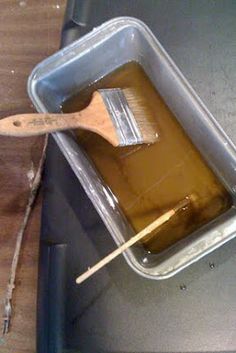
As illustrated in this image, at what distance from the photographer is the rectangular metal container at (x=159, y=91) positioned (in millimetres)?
554

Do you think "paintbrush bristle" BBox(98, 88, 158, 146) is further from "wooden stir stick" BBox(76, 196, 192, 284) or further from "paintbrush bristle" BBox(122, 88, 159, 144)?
"wooden stir stick" BBox(76, 196, 192, 284)

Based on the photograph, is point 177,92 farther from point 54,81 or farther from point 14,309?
point 14,309

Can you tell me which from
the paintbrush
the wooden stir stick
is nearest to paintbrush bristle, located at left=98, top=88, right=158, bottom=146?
the paintbrush

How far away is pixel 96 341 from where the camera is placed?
2.06 ft

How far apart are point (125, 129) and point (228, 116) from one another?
169 mm

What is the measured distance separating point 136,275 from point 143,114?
242 millimetres

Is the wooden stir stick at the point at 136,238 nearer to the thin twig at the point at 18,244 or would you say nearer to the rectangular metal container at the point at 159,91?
the rectangular metal container at the point at 159,91

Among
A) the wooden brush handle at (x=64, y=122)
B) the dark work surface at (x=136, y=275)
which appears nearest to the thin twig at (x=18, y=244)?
the dark work surface at (x=136, y=275)

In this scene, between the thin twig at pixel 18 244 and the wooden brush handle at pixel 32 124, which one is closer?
the wooden brush handle at pixel 32 124

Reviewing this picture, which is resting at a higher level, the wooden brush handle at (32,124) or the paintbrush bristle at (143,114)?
the paintbrush bristle at (143,114)

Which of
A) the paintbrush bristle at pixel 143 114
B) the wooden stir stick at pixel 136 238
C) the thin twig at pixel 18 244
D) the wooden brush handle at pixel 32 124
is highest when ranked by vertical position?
the paintbrush bristle at pixel 143 114

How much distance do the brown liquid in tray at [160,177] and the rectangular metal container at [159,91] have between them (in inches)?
0.6

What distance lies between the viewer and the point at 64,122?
59cm

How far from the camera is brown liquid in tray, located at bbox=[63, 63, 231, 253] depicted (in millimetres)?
622
